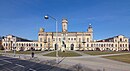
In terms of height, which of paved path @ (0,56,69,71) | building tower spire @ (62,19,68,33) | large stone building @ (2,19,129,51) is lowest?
paved path @ (0,56,69,71)

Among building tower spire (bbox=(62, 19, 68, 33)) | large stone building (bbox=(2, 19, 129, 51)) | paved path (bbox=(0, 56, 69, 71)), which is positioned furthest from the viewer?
large stone building (bbox=(2, 19, 129, 51))

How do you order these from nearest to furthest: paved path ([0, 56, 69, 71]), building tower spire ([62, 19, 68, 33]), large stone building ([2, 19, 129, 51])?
paved path ([0, 56, 69, 71]) → building tower spire ([62, 19, 68, 33]) → large stone building ([2, 19, 129, 51])

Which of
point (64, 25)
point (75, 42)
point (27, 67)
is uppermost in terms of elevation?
point (64, 25)

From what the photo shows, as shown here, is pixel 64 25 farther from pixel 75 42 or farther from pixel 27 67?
pixel 27 67

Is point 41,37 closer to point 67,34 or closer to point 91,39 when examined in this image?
point 67,34

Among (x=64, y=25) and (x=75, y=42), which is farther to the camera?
(x=75, y=42)

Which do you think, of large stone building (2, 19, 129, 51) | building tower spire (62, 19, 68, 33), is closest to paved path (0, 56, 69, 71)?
building tower spire (62, 19, 68, 33)

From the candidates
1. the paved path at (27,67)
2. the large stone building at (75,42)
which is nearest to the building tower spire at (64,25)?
the large stone building at (75,42)

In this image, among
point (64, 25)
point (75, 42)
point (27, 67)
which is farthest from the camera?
point (75, 42)

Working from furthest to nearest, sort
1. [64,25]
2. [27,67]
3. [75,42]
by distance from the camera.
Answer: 1. [75,42]
2. [64,25]
3. [27,67]

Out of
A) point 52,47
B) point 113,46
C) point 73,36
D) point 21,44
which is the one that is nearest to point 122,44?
point 113,46

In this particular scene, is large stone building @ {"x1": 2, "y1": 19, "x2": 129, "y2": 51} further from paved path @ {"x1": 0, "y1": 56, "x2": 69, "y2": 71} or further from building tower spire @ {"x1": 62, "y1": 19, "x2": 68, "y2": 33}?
paved path @ {"x1": 0, "y1": 56, "x2": 69, "y2": 71}

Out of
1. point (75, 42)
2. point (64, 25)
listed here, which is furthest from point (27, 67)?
point (75, 42)

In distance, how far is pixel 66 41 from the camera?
16575cm
